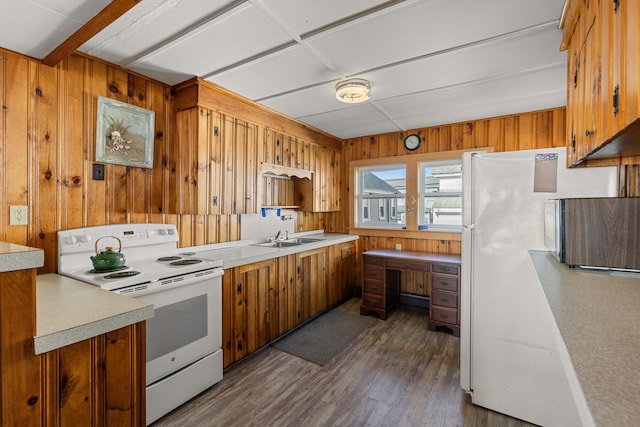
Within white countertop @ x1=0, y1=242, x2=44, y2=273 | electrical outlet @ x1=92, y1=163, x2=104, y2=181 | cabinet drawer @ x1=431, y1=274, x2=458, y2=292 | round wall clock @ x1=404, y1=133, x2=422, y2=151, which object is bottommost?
cabinet drawer @ x1=431, y1=274, x2=458, y2=292

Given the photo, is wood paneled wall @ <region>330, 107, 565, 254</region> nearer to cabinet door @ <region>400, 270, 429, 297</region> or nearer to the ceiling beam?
cabinet door @ <region>400, 270, 429, 297</region>

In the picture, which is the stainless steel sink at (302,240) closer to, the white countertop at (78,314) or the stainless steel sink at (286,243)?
the stainless steel sink at (286,243)

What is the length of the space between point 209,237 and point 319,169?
1.79m

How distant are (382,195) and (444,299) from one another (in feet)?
5.52

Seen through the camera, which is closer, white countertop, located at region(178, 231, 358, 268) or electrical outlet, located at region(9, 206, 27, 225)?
electrical outlet, located at region(9, 206, 27, 225)

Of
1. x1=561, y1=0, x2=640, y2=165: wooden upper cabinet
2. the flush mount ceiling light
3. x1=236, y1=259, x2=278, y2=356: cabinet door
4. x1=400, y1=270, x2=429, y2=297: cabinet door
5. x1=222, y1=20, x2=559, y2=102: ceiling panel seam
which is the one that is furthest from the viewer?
x1=400, y1=270, x2=429, y2=297: cabinet door

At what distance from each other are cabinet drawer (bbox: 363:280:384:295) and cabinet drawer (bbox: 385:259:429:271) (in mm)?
242

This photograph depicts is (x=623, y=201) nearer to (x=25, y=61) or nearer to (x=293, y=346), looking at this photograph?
(x=293, y=346)

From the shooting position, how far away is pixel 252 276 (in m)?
2.60

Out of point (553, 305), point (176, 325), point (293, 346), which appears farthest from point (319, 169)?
point (553, 305)

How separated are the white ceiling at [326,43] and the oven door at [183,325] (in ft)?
5.14

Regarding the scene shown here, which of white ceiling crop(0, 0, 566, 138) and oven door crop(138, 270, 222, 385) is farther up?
white ceiling crop(0, 0, 566, 138)

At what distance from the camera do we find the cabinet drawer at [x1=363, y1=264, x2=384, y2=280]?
141 inches

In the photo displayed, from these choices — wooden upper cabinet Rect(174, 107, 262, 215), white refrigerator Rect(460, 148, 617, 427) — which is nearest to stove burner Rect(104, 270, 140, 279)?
wooden upper cabinet Rect(174, 107, 262, 215)
